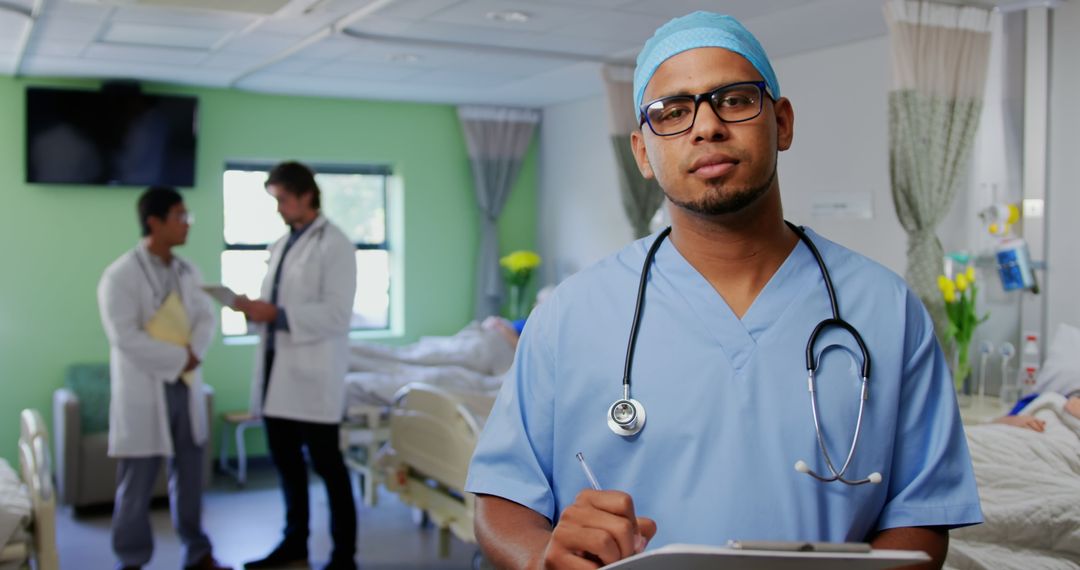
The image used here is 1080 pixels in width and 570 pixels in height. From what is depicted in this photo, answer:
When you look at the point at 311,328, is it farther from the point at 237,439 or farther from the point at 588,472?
the point at 588,472

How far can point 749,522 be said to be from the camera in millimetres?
1144

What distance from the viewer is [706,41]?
117 cm

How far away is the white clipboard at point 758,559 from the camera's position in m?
0.91

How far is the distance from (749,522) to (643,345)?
23 centimetres

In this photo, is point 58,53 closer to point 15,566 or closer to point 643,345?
point 15,566

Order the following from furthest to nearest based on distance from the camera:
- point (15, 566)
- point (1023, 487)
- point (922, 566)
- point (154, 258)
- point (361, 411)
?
point (361, 411), point (154, 258), point (15, 566), point (1023, 487), point (922, 566)

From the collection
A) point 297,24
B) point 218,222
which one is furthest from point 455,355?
point 297,24

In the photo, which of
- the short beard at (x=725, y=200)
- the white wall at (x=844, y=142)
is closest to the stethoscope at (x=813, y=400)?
the short beard at (x=725, y=200)

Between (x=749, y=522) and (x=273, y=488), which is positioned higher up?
(x=749, y=522)

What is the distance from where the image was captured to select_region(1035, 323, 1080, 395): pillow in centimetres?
348

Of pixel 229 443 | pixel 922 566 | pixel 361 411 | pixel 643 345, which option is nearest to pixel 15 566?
pixel 361 411

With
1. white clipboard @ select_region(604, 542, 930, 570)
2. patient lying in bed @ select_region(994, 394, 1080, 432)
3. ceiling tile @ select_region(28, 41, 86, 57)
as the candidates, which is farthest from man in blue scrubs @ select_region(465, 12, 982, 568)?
ceiling tile @ select_region(28, 41, 86, 57)

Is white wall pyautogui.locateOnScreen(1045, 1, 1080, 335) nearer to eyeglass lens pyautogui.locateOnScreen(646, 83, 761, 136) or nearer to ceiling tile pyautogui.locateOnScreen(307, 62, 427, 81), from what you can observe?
ceiling tile pyautogui.locateOnScreen(307, 62, 427, 81)

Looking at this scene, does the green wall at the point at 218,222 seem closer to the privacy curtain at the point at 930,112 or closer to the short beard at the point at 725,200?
the privacy curtain at the point at 930,112
